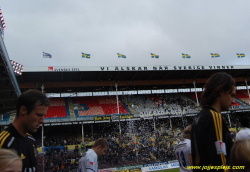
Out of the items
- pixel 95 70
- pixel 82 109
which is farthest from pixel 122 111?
pixel 95 70

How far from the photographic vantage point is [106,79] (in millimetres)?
31094

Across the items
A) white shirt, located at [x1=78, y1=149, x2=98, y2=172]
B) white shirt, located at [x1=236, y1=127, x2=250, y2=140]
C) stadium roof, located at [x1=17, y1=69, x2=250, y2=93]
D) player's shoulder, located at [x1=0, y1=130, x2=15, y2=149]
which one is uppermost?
stadium roof, located at [x1=17, y1=69, x2=250, y2=93]

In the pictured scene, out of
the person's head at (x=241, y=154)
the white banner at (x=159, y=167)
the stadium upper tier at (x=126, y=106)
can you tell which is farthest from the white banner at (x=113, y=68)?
the person's head at (x=241, y=154)

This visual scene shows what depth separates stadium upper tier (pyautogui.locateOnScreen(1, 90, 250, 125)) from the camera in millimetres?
30625

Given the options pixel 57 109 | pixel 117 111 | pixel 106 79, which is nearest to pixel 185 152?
pixel 106 79

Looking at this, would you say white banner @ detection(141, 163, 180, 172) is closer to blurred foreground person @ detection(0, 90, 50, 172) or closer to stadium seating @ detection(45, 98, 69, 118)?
stadium seating @ detection(45, 98, 69, 118)

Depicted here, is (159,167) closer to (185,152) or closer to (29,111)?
(185,152)

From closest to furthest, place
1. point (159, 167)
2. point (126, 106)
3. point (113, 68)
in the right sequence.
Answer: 1. point (159, 167)
2. point (113, 68)
3. point (126, 106)

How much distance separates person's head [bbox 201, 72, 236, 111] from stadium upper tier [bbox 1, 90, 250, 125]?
87.3 ft

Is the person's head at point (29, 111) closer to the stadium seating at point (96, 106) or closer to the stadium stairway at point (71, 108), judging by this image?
the stadium stairway at point (71, 108)

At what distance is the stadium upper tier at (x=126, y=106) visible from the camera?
3062cm

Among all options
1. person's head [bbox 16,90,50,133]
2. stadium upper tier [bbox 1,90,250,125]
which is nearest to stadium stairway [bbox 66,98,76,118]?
stadium upper tier [bbox 1,90,250,125]

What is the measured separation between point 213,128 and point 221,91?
445 millimetres

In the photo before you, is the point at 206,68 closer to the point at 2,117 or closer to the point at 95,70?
the point at 95,70
